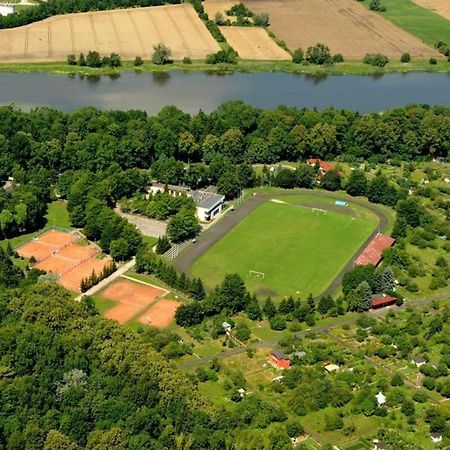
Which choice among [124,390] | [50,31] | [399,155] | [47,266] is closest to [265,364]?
[124,390]

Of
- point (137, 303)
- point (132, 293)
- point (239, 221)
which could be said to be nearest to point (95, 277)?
point (132, 293)

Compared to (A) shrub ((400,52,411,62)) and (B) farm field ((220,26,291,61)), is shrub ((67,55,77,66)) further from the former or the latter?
(A) shrub ((400,52,411,62))

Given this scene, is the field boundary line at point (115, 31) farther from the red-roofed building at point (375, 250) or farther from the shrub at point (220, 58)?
Answer: the red-roofed building at point (375, 250)

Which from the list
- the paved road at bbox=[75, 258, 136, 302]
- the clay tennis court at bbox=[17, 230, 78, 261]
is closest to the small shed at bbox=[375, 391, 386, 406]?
the paved road at bbox=[75, 258, 136, 302]

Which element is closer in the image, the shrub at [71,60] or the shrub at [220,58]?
the shrub at [71,60]

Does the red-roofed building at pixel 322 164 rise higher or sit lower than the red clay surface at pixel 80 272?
higher

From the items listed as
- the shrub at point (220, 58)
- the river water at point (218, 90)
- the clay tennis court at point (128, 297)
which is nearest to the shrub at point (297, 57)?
the river water at point (218, 90)
